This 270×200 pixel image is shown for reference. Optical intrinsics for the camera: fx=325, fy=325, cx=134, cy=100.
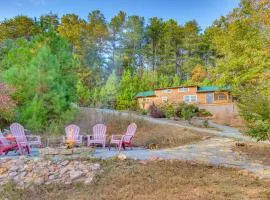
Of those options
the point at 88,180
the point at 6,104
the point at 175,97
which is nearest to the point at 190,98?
the point at 175,97

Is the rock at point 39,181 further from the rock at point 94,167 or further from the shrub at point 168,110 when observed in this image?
the shrub at point 168,110

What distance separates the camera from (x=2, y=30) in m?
29.0

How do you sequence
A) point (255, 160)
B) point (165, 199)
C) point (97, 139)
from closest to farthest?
point (165, 199) → point (255, 160) → point (97, 139)

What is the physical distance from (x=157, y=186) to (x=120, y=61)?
1264 inches

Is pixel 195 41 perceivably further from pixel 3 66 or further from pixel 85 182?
pixel 85 182

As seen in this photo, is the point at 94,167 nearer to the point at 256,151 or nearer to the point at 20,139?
the point at 20,139

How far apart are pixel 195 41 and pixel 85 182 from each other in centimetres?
3314

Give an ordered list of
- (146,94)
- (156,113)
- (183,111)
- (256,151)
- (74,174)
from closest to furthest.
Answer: (74,174) < (256,151) < (183,111) < (156,113) < (146,94)

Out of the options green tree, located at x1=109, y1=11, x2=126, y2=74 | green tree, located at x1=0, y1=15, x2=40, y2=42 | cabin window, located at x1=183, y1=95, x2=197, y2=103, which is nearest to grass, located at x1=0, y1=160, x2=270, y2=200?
cabin window, located at x1=183, y1=95, x2=197, y2=103

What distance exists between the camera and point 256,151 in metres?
9.98

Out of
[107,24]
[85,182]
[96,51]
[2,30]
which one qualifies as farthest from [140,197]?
[107,24]

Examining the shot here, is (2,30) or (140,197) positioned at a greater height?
(2,30)

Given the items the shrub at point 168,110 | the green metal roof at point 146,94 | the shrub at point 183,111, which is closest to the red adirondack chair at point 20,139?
the shrub at point 183,111

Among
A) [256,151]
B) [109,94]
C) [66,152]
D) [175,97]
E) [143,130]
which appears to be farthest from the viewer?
[109,94]
